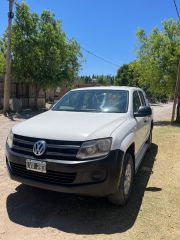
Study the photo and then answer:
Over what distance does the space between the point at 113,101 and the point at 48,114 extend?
3.95 ft

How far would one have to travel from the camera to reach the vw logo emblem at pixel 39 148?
4.26 m

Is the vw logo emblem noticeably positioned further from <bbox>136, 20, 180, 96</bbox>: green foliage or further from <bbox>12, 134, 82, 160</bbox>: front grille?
<bbox>136, 20, 180, 96</bbox>: green foliage

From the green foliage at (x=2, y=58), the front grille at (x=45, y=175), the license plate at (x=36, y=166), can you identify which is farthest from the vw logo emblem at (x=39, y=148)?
the green foliage at (x=2, y=58)

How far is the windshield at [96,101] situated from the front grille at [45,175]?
5.67 feet

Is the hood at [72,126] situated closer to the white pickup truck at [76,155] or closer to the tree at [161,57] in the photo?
the white pickup truck at [76,155]

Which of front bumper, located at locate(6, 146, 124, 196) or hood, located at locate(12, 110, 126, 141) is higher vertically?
hood, located at locate(12, 110, 126, 141)

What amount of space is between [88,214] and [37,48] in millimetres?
19317

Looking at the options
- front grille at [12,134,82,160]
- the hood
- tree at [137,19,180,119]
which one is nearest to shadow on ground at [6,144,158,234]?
front grille at [12,134,82,160]

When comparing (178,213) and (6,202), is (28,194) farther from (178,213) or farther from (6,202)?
(178,213)

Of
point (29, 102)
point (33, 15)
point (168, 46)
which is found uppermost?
point (33, 15)

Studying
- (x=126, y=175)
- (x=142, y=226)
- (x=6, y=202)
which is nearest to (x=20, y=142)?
(x=6, y=202)

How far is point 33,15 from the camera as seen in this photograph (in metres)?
22.9

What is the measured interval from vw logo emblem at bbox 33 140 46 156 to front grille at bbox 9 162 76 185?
0.27 metres

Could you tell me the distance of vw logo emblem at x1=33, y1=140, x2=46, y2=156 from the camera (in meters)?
4.26
